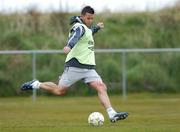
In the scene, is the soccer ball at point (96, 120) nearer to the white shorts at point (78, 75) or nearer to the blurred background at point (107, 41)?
the white shorts at point (78, 75)

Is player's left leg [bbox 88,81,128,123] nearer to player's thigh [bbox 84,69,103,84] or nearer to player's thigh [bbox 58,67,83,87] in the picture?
player's thigh [bbox 84,69,103,84]

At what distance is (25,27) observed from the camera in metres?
33.3

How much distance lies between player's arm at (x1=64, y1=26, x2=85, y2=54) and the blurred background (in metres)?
13.2

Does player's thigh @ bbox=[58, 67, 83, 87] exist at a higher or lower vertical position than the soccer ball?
higher

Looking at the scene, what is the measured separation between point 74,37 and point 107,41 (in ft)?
57.4

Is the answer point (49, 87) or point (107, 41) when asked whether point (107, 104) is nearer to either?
point (49, 87)

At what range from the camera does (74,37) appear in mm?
15008

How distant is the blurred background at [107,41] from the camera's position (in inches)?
1140

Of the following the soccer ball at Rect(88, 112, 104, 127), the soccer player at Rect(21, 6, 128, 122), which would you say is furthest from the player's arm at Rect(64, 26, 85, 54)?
the soccer ball at Rect(88, 112, 104, 127)

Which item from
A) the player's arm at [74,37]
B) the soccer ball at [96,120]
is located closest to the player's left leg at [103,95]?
the soccer ball at [96,120]

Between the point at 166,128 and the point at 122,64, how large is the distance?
14558 millimetres

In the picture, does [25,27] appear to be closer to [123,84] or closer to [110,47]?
[110,47]

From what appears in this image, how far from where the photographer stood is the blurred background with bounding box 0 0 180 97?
2895cm

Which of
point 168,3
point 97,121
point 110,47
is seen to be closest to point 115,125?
point 97,121
